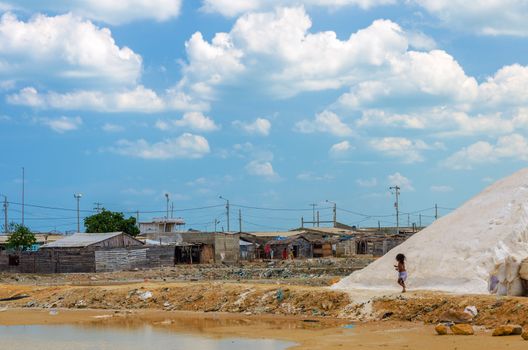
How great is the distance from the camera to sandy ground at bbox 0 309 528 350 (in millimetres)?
14172

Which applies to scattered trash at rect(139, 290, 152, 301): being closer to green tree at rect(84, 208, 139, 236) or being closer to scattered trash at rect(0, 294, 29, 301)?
scattered trash at rect(0, 294, 29, 301)

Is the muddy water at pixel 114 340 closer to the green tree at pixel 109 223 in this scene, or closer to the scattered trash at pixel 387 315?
the scattered trash at pixel 387 315

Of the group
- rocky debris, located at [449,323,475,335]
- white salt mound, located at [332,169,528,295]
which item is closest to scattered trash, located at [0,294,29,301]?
white salt mound, located at [332,169,528,295]

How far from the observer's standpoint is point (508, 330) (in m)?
14.4

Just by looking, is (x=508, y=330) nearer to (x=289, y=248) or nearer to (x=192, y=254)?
(x=192, y=254)

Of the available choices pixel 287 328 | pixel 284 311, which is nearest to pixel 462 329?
pixel 287 328

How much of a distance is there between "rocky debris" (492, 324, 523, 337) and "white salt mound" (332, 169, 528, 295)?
3.56 meters

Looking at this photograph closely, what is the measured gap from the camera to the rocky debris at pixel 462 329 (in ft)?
48.7

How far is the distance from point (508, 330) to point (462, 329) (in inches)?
35.5

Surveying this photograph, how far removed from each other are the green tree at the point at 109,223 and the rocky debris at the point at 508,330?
52.9 meters

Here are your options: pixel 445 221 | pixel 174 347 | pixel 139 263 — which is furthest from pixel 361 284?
pixel 139 263

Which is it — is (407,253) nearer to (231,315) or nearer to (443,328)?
(231,315)

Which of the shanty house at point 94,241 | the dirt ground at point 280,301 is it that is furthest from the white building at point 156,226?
the dirt ground at point 280,301

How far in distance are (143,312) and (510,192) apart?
37.8 feet
